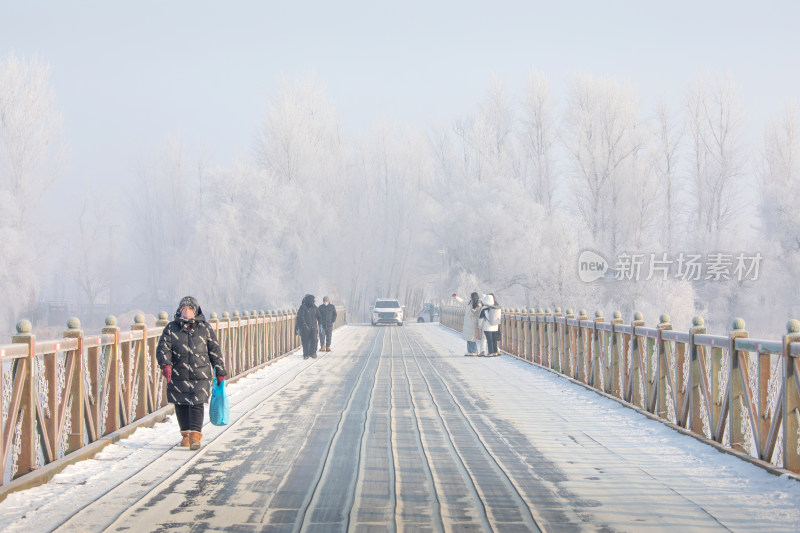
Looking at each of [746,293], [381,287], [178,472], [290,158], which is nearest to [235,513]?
[178,472]

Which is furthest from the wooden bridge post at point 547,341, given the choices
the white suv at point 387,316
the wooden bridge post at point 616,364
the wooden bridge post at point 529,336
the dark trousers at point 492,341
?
the white suv at point 387,316

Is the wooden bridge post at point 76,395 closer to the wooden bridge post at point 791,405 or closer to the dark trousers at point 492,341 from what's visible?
the wooden bridge post at point 791,405

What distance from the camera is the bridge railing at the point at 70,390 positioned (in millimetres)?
7055

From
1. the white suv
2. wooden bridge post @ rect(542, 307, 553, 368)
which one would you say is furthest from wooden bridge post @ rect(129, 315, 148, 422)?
the white suv

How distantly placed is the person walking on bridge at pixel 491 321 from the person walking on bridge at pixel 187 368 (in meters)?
15.9

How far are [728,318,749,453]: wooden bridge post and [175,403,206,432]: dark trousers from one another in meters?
5.49

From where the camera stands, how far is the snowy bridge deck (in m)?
5.90

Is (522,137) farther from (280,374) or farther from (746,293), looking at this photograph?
(280,374)

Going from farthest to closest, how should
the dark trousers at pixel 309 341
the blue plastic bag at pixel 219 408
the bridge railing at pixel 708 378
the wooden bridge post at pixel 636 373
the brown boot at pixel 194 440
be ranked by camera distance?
the dark trousers at pixel 309 341 < the wooden bridge post at pixel 636 373 < the blue plastic bag at pixel 219 408 < the brown boot at pixel 194 440 < the bridge railing at pixel 708 378

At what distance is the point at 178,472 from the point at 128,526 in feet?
6.40

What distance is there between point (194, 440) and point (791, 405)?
5.80m

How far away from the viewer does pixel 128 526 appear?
18.7ft

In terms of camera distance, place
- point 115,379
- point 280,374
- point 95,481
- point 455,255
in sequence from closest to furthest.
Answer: point 95,481, point 115,379, point 280,374, point 455,255

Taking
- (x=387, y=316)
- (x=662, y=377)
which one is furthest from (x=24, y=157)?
(x=662, y=377)
